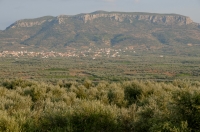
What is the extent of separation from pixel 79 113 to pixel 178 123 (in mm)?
5541

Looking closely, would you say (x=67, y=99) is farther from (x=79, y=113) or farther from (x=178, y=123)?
(x=178, y=123)

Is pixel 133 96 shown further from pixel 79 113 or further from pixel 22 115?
pixel 22 115

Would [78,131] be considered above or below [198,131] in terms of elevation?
below

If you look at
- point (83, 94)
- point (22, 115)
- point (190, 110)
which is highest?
point (190, 110)

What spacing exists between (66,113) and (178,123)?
629cm

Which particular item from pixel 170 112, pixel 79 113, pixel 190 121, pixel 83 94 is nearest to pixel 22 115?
pixel 79 113

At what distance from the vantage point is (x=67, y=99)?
20844 millimetres

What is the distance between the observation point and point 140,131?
502 inches

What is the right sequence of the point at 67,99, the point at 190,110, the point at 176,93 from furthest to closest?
the point at 67,99 → the point at 176,93 → the point at 190,110

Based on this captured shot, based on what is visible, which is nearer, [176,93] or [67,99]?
[176,93]

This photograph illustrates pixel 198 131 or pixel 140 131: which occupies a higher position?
pixel 198 131

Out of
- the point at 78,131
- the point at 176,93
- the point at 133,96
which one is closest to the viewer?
the point at 176,93

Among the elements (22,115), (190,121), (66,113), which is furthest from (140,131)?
(22,115)

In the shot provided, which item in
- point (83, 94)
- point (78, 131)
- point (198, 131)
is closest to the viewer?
point (198, 131)
